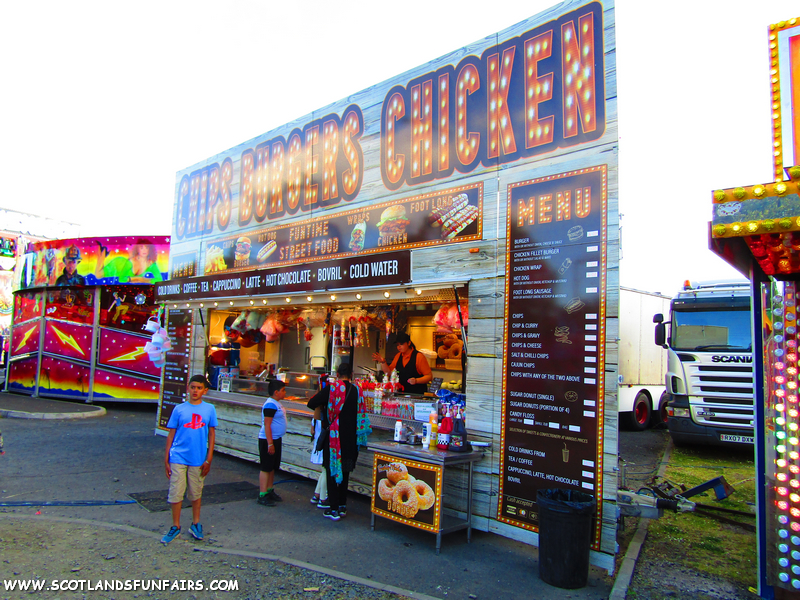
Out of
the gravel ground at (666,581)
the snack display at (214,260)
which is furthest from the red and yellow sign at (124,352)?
the gravel ground at (666,581)

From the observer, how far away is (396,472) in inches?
227

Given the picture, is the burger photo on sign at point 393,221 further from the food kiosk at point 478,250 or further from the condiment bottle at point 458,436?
the condiment bottle at point 458,436

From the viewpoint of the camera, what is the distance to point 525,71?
20.7 feet

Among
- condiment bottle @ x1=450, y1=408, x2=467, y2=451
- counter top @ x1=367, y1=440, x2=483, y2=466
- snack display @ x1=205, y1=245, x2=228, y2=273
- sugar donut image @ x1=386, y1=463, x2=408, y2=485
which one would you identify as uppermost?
snack display @ x1=205, y1=245, x2=228, y2=273

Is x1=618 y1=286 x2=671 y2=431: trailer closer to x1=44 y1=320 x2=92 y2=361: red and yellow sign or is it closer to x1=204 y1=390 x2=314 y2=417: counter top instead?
x1=204 y1=390 x2=314 y2=417: counter top

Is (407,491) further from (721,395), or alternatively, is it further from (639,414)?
(639,414)

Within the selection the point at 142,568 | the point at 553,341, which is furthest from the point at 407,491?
the point at 142,568

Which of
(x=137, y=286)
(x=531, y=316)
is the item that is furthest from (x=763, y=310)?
(x=137, y=286)

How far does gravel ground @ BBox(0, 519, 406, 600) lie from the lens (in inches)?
168

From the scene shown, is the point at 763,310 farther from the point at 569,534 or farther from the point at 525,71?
the point at 525,71

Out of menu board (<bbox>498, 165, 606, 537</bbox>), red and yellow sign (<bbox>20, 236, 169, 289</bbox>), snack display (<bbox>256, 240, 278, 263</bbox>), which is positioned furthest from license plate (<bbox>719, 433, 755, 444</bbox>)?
red and yellow sign (<bbox>20, 236, 169, 289</bbox>)

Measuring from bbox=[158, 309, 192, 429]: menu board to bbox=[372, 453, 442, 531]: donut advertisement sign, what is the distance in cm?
690

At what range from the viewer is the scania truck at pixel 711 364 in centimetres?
1027

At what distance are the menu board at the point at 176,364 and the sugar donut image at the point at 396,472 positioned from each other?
7.03 meters
